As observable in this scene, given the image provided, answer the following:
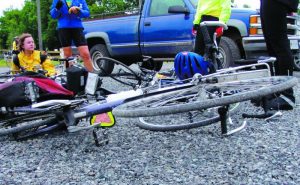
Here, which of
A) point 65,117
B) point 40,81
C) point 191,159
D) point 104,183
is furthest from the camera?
point 40,81

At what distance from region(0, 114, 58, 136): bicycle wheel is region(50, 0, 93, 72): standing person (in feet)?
9.76

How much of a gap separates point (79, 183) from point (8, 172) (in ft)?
1.91

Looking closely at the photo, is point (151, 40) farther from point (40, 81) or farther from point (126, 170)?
point (126, 170)

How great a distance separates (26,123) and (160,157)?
1148 millimetres

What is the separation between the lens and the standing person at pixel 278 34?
4230 millimetres

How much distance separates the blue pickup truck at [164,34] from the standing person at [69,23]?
548 millimetres

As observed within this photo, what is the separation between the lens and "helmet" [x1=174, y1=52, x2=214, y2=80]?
3525 mm

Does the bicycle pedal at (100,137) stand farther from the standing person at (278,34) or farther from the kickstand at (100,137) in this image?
the standing person at (278,34)

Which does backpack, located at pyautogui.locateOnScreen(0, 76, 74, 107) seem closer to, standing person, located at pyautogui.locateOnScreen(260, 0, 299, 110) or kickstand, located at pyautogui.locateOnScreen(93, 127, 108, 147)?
kickstand, located at pyautogui.locateOnScreen(93, 127, 108, 147)

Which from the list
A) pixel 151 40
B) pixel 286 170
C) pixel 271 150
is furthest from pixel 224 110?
pixel 151 40

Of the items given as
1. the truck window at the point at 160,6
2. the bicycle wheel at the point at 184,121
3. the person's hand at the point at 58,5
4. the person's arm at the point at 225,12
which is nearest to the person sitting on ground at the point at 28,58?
the person's hand at the point at 58,5

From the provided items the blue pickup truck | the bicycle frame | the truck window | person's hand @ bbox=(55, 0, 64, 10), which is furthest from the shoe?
the truck window

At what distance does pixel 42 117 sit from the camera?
3.40 metres

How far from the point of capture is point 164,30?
8.99 meters
